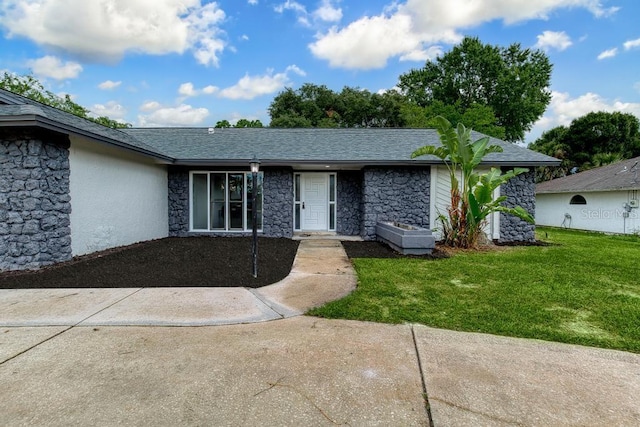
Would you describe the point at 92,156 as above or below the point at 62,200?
above

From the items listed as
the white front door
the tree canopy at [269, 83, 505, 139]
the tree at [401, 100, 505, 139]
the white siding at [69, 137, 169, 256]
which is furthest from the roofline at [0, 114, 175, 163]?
the tree canopy at [269, 83, 505, 139]

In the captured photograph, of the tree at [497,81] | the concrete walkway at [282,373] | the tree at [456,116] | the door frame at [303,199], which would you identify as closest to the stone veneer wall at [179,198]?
the door frame at [303,199]

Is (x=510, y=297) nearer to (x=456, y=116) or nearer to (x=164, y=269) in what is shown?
(x=164, y=269)

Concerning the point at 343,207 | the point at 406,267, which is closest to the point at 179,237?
the point at 343,207

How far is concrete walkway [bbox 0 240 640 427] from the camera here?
218cm

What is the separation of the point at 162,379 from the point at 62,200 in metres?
5.67

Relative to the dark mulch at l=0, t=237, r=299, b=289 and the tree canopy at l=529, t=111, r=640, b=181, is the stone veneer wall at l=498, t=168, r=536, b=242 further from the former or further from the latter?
the tree canopy at l=529, t=111, r=640, b=181

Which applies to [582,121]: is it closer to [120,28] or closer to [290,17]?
[290,17]

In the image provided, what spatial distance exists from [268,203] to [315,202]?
5.87 feet

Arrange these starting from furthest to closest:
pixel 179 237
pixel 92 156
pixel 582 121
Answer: pixel 582 121
pixel 179 237
pixel 92 156

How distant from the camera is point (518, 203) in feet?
34.6

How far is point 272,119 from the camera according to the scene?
3397 centimetres

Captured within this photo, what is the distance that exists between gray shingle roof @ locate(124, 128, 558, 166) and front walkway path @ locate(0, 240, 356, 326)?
5.61 m

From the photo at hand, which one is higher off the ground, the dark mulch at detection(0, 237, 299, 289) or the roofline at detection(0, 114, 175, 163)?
the roofline at detection(0, 114, 175, 163)
